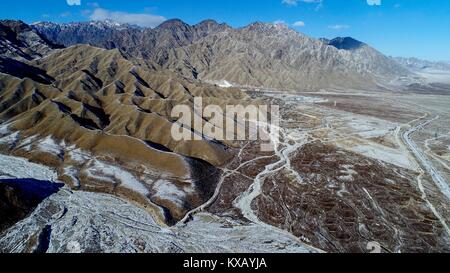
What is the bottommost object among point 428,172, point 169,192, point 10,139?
point 428,172

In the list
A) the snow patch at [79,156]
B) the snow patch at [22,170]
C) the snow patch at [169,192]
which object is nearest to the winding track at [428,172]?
the snow patch at [169,192]

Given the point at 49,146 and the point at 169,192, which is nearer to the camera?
the point at 169,192

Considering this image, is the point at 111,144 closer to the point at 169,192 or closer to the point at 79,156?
the point at 79,156

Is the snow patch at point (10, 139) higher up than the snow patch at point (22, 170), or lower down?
higher up

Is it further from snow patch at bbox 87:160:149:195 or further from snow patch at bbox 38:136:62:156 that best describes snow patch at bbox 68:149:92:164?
snow patch at bbox 87:160:149:195

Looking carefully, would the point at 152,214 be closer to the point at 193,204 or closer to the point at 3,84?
the point at 193,204

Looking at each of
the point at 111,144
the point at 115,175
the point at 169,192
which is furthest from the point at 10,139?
the point at 169,192

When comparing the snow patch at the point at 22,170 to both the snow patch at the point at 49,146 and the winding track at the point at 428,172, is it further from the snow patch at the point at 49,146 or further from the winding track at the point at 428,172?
the winding track at the point at 428,172
